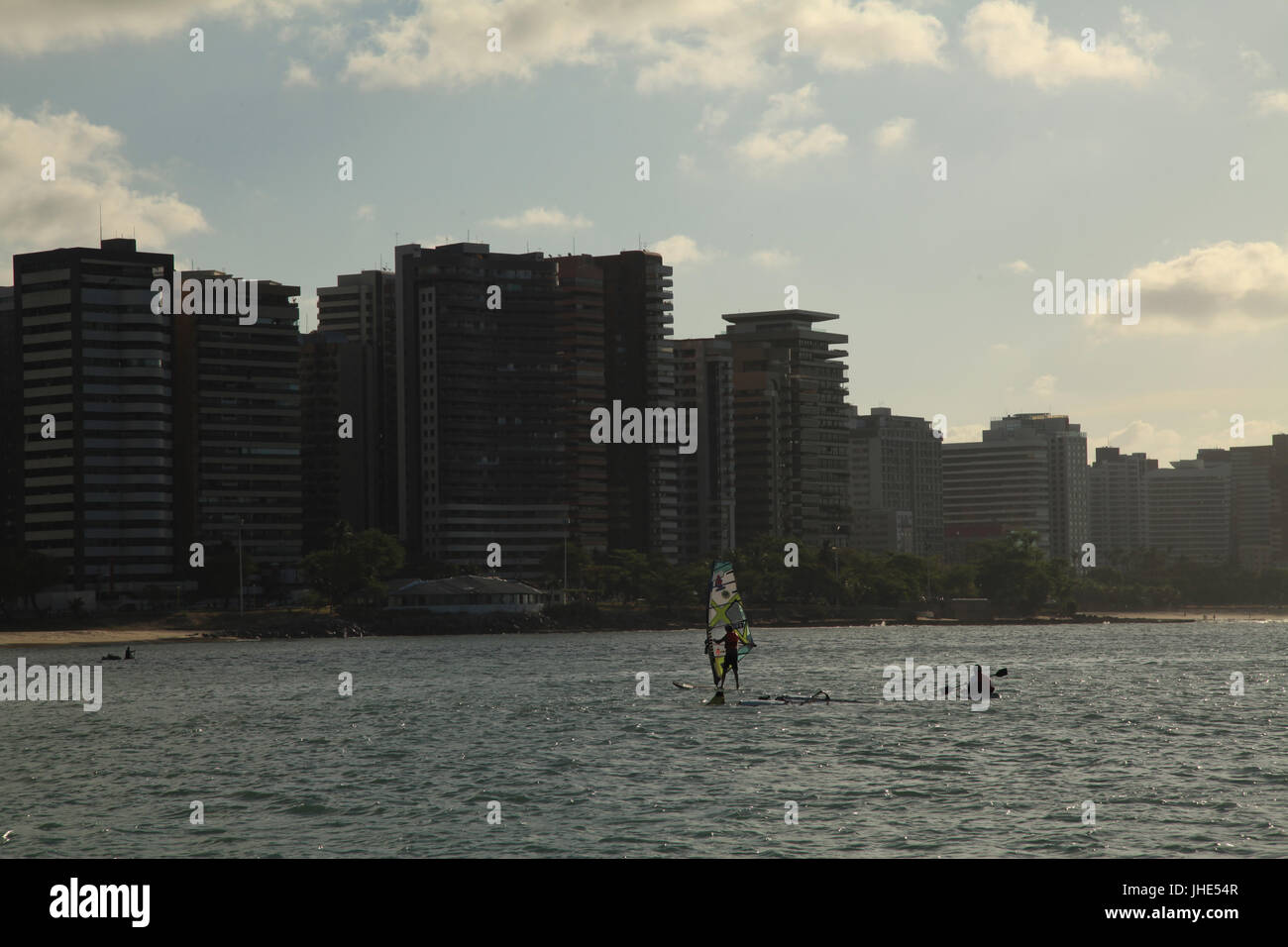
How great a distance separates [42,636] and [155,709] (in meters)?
120

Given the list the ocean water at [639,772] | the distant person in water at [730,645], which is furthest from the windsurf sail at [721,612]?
the ocean water at [639,772]

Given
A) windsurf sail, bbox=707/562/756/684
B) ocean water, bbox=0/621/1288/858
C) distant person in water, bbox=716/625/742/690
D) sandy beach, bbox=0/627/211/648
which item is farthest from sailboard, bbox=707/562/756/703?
sandy beach, bbox=0/627/211/648

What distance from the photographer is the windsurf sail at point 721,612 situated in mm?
72500

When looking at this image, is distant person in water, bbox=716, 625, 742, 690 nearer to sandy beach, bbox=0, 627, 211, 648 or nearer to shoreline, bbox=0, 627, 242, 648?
shoreline, bbox=0, 627, 242, 648

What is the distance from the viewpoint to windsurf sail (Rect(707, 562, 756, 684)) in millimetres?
72500

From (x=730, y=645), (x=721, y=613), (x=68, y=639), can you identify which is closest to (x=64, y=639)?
(x=68, y=639)

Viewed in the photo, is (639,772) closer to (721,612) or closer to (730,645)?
(721,612)

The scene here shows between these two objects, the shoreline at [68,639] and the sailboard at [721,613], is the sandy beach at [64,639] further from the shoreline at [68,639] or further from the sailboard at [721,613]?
the sailboard at [721,613]

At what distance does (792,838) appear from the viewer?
35469 millimetres

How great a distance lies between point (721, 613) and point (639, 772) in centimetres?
2555

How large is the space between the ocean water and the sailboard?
12.0 ft
